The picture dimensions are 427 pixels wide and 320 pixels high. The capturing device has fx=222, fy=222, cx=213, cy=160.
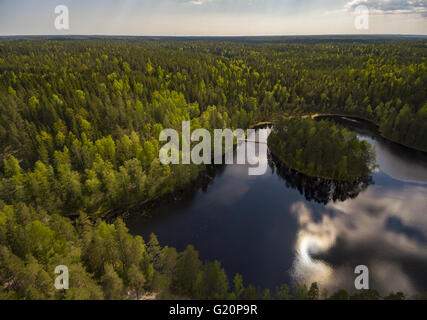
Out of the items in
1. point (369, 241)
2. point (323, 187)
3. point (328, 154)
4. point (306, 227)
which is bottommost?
point (369, 241)

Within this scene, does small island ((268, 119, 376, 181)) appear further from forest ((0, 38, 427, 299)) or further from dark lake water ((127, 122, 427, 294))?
forest ((0, 38, 427, 299))

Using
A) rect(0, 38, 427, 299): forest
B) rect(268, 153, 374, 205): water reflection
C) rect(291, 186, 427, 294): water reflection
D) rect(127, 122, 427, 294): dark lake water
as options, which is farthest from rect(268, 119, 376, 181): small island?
rect(0, 38, 427, 299): forest

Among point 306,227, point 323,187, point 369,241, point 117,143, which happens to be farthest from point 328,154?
point 117,143

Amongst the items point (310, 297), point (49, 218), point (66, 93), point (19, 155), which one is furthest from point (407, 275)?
point (66, 93)

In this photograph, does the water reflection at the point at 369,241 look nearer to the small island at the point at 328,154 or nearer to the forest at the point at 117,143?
the small island at the point at 328,154

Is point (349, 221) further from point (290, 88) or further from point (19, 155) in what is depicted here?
point (290, 88)

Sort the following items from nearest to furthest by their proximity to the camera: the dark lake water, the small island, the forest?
the forest, the dark lake water, the small island

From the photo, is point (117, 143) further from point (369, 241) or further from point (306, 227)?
point (369, 241)
